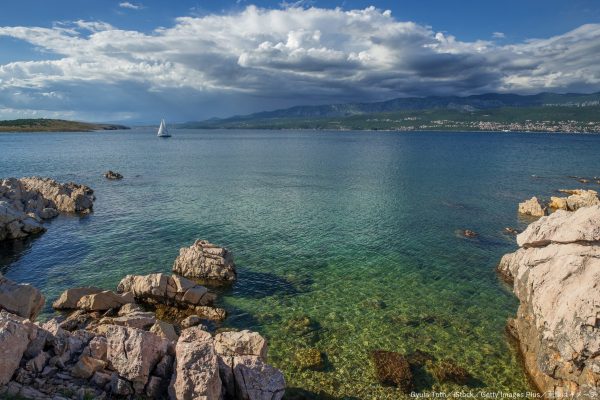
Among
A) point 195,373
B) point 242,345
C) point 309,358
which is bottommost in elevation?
point 309,358

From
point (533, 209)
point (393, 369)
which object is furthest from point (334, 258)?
point (533, 209)

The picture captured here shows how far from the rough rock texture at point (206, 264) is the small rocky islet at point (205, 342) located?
15.3 feet

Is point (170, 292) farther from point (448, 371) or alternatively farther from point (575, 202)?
point (575, 202)

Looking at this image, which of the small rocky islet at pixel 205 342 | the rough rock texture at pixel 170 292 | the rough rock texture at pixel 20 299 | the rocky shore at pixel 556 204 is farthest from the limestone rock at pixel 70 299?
the rocky shore at pixel 556 204

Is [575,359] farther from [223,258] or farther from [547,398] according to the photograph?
[223,258]

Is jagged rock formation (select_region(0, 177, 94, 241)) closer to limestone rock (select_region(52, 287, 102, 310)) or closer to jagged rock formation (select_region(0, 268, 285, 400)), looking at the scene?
limestone rock (select_region(52, 287, 102, 310))

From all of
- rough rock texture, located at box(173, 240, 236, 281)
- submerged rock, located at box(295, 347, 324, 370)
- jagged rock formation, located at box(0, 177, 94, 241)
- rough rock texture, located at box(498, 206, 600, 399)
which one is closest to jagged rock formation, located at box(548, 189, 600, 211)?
rough rock texture, located at box(498, 206, 600, 399)

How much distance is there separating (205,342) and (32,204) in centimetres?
6089

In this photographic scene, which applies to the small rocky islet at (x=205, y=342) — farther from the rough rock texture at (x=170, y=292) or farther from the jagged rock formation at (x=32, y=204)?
the jagged rock formation at (x=32, y=204)

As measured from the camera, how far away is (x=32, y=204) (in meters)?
64.0

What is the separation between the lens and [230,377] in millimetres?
19188

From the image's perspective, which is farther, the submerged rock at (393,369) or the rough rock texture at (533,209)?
the rough rock texture at (533,209)

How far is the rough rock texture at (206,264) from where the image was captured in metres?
38.9

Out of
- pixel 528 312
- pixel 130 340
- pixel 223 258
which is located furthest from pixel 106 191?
pixel 528 312
